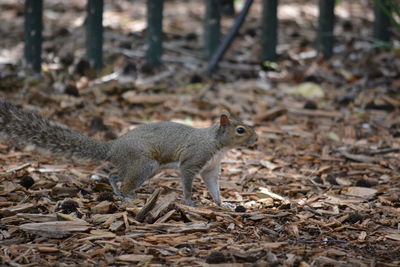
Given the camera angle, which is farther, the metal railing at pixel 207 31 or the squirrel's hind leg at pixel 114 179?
the metal railing at pixel 207 31

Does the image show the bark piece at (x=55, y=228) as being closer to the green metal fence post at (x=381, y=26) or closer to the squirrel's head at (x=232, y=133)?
the squirrel's head at (x=232, y=133)

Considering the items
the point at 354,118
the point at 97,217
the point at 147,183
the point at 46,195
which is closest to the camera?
the point at 97,217

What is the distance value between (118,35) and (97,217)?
5.99 meters

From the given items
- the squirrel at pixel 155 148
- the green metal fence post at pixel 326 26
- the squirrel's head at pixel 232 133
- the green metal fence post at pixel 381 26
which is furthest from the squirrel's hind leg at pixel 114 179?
the green metal fence post at pixel 381 26

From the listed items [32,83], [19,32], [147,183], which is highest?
[19,32]

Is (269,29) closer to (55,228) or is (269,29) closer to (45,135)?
(45,135)

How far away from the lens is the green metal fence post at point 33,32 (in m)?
7.23

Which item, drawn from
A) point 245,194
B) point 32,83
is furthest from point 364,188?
point 32,83

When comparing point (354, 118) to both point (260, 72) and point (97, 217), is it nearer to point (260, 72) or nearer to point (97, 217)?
point (260, 72)

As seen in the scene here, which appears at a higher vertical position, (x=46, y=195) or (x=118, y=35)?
(x=118, y=35)

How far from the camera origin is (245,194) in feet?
15.7

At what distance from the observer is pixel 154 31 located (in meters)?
8.01

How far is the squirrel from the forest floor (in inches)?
9.2

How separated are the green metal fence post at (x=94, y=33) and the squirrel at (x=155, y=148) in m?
3.07
